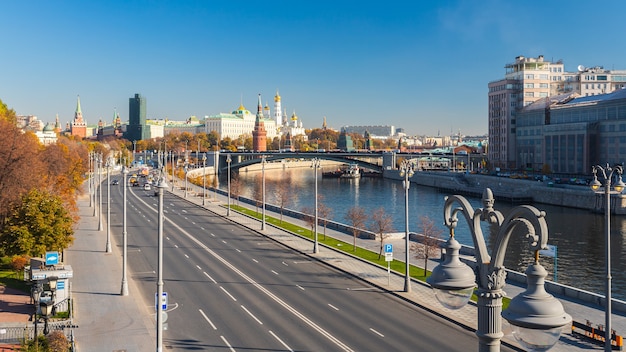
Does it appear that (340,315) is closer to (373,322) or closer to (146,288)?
(373,322)

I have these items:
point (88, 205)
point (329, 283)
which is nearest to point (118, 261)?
point (329, 283)

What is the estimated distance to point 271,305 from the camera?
26688 mm

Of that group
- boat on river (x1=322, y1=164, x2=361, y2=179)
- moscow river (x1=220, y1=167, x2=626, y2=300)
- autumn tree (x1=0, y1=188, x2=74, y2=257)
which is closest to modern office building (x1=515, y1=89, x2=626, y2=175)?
moscow river (x1=220, y1=167, x2=626, y2=300)

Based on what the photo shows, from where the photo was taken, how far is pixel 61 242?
1261 inches

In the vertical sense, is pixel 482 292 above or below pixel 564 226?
above

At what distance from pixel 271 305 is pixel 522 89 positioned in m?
112

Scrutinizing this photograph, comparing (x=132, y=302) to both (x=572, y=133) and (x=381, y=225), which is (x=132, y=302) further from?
(x=572, y=133)

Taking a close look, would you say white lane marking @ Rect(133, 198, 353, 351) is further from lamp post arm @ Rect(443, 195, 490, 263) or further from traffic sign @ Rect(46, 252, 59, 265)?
lamp post arm @ Rect(443, 195, 490, 263)

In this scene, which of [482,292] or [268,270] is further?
[268,270]

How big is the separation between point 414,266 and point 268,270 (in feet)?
27.1

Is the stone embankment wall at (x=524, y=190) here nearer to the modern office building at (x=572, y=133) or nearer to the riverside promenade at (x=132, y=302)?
the modern office building at (x=572, y=133)

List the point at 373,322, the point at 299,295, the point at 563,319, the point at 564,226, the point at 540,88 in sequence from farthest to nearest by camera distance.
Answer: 1. the point at 540,88
2. the point at 564,226
3. the point at 299,295
4. the point at 373,322
5. the point at 563,319

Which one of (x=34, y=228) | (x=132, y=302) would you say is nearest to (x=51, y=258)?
(x=132, y=302)

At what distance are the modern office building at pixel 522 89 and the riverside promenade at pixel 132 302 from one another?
3539 inches
